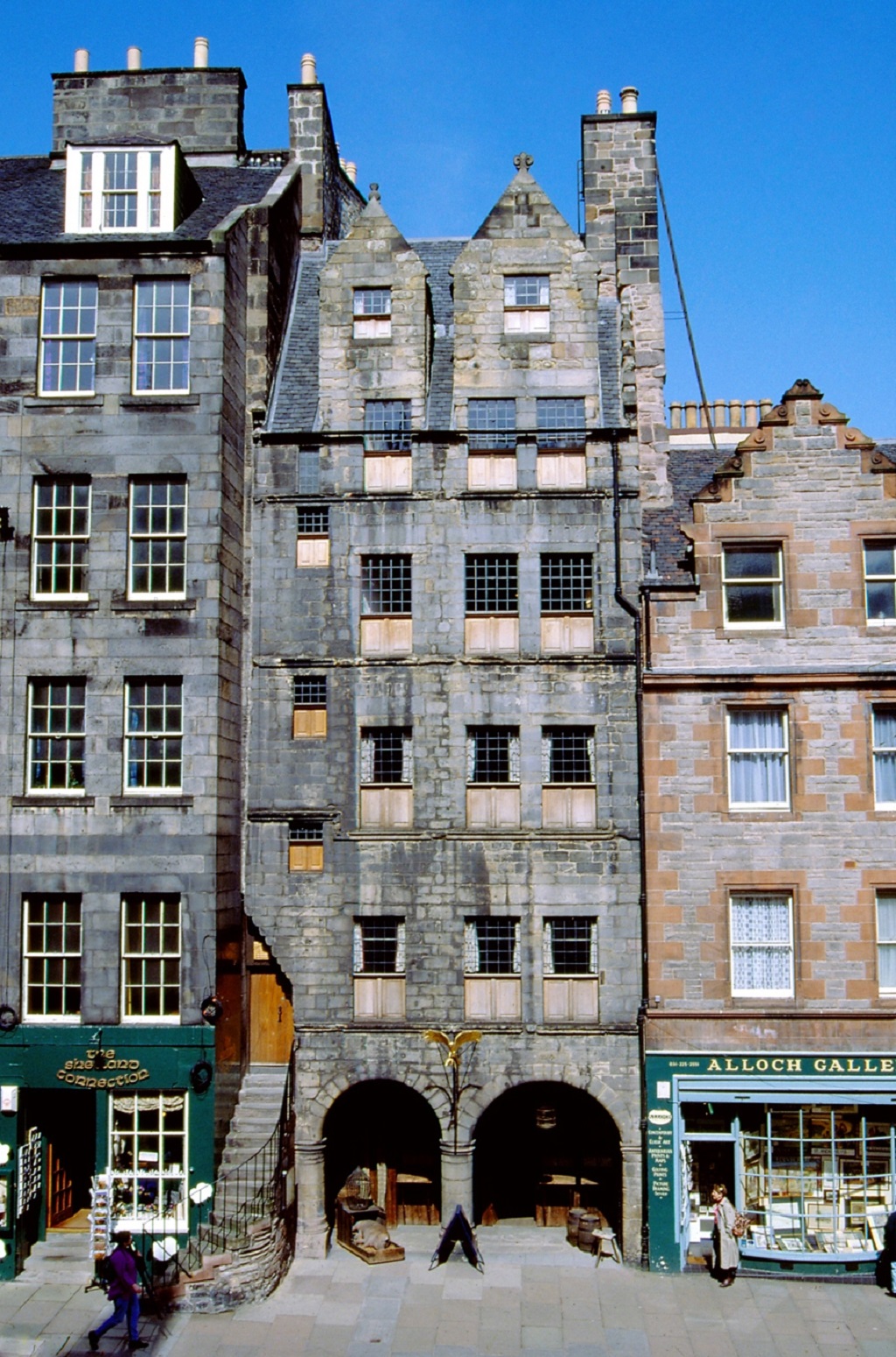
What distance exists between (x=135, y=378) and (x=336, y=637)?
652cm

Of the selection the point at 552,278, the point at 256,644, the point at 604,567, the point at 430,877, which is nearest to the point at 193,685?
the point at 256,644

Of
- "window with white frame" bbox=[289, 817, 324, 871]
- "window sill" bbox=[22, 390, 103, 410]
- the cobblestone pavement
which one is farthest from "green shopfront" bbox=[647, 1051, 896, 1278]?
"window sill" bbox=[22, 390, 103, 410]

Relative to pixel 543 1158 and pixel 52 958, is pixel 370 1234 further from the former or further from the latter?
pixel 52 958

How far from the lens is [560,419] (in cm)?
2502

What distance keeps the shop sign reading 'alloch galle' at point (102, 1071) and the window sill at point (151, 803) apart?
4.45 m

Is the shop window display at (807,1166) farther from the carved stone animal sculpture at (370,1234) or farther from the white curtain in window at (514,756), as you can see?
the white curtain in window at (514,756)

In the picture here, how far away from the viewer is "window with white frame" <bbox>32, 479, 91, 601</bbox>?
23.7m

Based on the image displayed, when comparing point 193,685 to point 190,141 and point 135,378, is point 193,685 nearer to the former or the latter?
point 135,378

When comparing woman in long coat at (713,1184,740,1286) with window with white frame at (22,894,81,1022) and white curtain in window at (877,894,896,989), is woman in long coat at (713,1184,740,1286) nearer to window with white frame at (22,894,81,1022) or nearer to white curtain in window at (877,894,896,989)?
white curtain in window at (877,894,896,989)

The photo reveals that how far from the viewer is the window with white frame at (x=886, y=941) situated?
22.8 m

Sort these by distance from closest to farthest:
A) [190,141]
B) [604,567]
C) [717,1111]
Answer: [717,1111] < [604,567] < [190,141]

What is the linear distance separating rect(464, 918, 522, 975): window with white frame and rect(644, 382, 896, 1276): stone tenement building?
8.84 feet

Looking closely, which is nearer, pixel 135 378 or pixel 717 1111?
pixel 717 1111

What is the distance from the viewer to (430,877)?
23422mm
